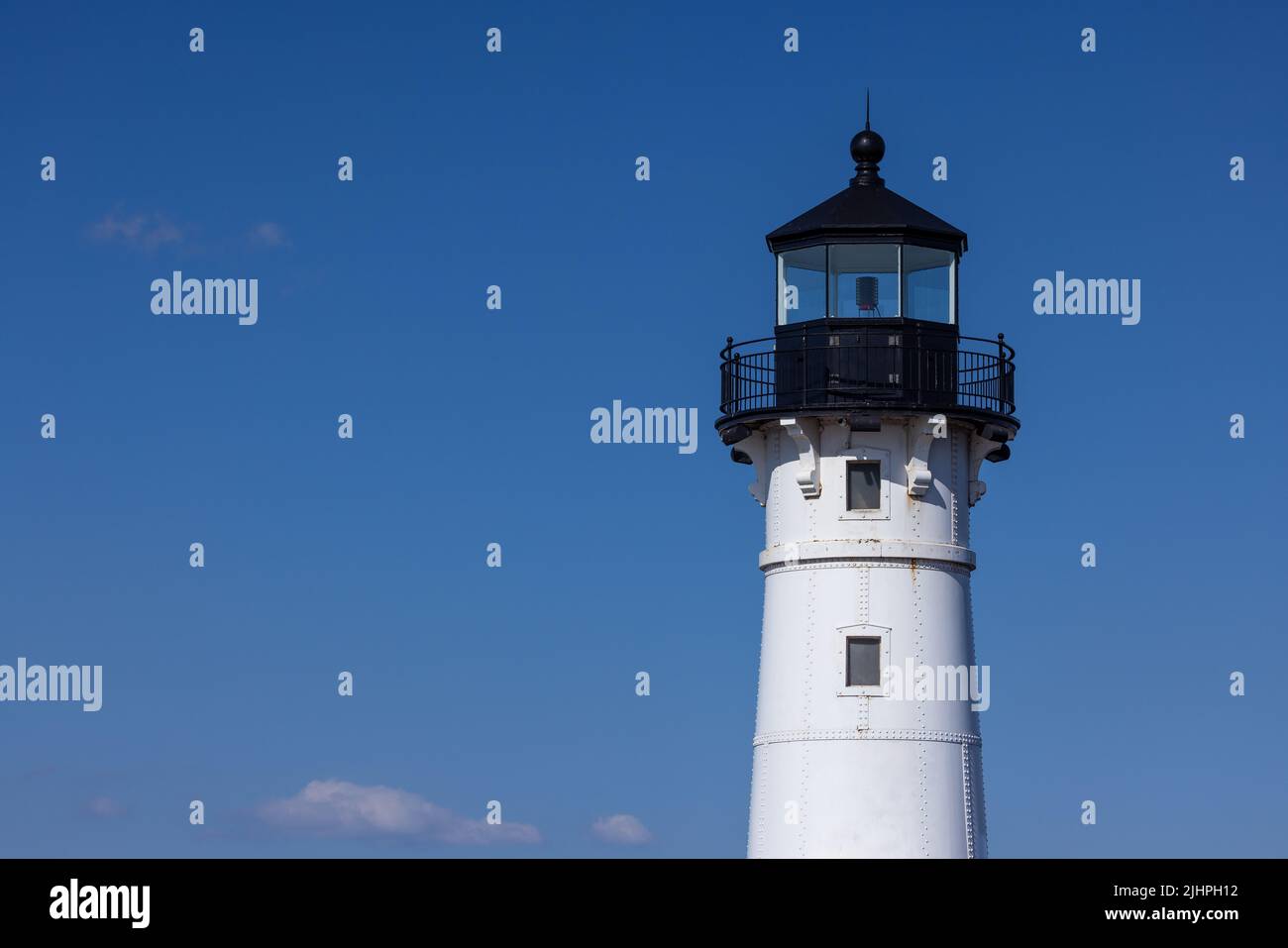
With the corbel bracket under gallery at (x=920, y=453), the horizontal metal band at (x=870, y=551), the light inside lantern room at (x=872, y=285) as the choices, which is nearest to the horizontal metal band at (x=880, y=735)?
the horizontal metal band at (x=870, y=551)

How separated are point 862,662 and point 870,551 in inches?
65.3

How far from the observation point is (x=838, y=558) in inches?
1737

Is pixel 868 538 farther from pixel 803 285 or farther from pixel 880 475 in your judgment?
pixel 803 285

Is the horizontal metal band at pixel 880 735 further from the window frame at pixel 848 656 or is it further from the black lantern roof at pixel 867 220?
the black lantern roof at pixel 867 220

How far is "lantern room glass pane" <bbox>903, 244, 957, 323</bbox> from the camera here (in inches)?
1759

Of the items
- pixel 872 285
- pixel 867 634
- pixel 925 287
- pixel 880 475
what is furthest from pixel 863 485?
pixel 925 287

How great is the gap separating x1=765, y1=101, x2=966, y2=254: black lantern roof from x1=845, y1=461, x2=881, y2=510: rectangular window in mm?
3407
